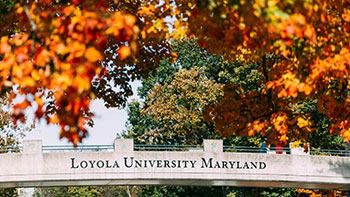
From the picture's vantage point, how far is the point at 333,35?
7594 mm

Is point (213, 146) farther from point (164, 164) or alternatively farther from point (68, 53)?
point (68, 53)

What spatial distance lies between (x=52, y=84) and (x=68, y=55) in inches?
14.8

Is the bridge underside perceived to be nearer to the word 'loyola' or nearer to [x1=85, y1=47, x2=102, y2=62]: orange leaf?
the word 'loyola'

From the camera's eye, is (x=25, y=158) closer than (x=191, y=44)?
Yes

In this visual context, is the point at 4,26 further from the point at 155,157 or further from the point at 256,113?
the point at 155,157

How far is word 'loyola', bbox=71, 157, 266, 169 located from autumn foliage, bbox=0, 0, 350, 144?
12208mm

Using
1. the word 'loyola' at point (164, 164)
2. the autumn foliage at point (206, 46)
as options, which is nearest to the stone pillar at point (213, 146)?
the word 'loyola' at point (164, 164)

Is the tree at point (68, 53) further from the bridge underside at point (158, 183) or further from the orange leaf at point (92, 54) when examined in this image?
the bridge underside at point (158, 183)

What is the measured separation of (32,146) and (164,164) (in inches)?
229

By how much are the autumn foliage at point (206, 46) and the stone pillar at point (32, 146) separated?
40.6 feet

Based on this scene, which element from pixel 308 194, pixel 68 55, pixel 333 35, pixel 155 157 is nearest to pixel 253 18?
pixel 68 55

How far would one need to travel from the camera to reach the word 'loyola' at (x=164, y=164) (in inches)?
938

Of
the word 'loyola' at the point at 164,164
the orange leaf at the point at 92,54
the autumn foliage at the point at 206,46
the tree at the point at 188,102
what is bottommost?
the orange leaf at the point at 92,54

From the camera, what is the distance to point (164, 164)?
24141mm
